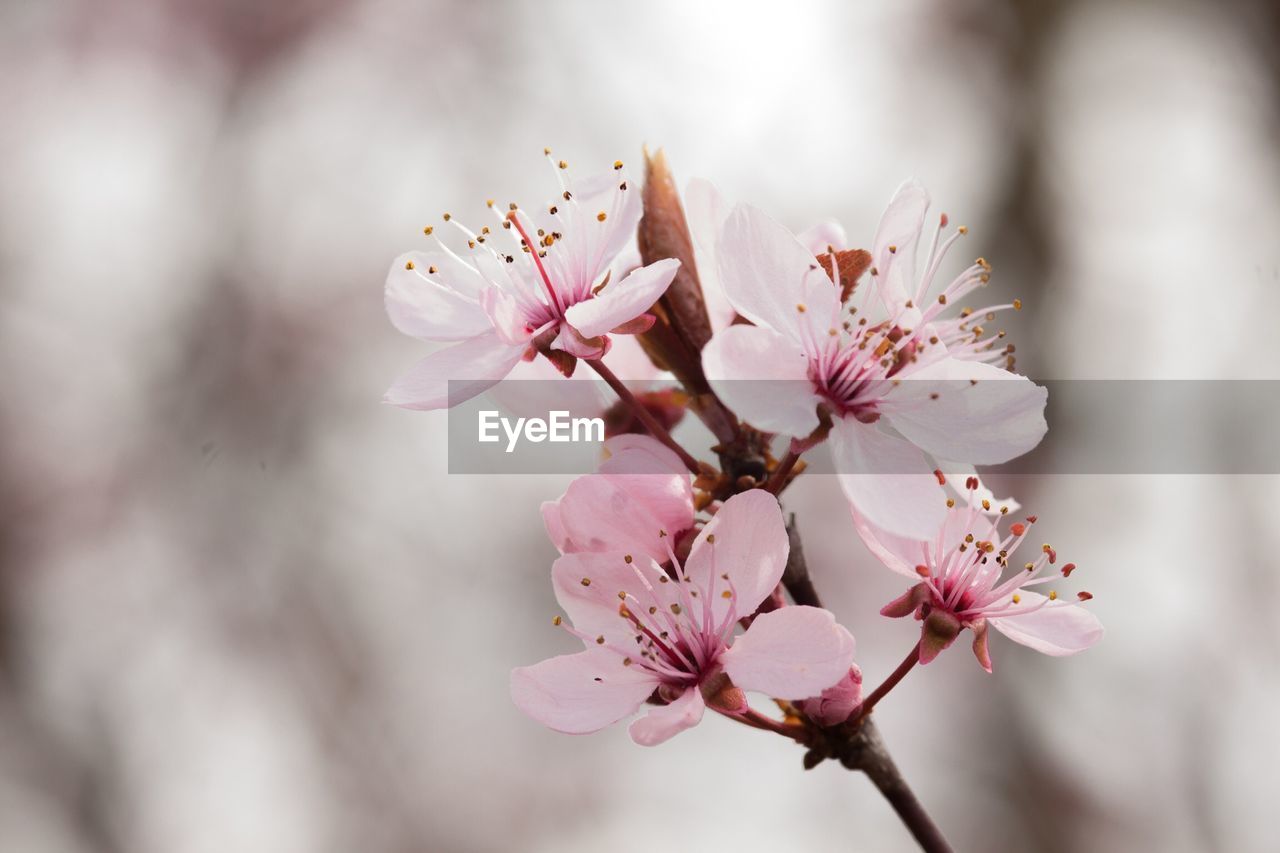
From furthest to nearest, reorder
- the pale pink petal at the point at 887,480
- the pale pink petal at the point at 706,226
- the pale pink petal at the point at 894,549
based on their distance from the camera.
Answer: the pale pink petal at the point at 706,226
the pale pink petal at the point at 894,549
the pale pink petal at the point at 887,480

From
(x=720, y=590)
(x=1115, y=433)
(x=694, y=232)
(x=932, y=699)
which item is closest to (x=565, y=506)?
(x=720, y=590)

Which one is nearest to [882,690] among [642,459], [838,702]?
[838,702]

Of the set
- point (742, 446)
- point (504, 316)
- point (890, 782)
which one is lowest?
point (890, 782)

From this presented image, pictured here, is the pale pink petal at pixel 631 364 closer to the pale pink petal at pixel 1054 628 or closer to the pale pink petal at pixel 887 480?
the pale pink petal at pixel 887 480

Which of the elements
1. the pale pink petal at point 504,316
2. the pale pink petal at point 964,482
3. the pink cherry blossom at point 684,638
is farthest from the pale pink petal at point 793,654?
the pale pink petal at point 504,316

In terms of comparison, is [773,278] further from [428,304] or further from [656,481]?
[428,304]

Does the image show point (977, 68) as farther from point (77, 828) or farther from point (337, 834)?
point (77, 828)
